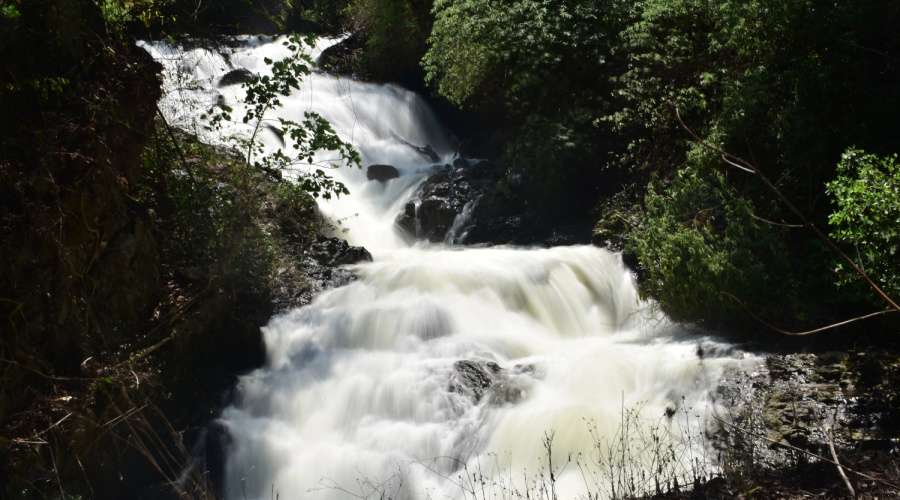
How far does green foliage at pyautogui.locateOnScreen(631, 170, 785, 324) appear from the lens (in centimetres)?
767

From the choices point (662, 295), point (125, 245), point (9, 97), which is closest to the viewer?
point (9, 97)

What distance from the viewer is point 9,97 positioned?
5.53 meters

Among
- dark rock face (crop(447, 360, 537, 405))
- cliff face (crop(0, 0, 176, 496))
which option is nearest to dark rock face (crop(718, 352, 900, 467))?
dark rock face (crop(447, 360, 537, 405))

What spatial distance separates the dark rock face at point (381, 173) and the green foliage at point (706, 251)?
7.43 meters

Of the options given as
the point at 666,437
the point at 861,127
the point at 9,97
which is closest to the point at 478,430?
the point at 666,437

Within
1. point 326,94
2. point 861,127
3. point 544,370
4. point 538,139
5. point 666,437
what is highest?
point 326,94

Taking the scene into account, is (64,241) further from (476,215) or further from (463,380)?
(476,215)

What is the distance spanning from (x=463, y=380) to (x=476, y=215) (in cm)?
642

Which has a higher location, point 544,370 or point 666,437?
point 544,370

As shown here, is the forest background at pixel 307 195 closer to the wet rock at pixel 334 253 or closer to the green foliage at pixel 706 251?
the green foliage at pixel 706 251

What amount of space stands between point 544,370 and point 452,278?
9.29ft

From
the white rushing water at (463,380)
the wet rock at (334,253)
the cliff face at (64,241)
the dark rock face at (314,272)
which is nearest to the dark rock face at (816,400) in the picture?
the white rushing water at (463,380)

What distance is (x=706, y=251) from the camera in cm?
786

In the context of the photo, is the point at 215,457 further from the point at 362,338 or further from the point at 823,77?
the point at 823,77
